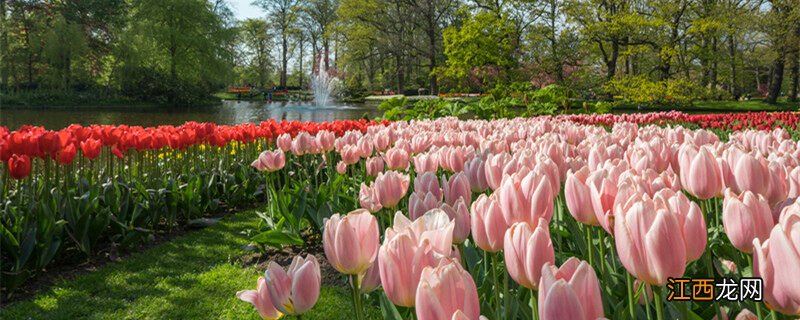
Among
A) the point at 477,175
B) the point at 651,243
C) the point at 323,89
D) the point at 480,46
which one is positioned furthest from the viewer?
the point at 323,89

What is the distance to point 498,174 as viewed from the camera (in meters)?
1.94

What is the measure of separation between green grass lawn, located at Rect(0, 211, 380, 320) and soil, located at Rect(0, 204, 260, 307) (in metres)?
0.09

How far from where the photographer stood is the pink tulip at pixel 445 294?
2.58 ft

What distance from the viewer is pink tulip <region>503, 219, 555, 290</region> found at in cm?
97

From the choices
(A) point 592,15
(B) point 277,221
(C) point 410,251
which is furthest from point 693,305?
(A) point 592,15

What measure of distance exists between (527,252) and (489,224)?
8.6 inches

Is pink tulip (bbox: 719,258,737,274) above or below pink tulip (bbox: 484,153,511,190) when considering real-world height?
below

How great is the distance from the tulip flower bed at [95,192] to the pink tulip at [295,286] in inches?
110

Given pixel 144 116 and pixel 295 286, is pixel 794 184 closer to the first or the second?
pixel 295 286

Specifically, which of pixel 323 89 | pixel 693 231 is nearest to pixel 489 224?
pixel 693 231

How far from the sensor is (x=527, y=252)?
0.99m

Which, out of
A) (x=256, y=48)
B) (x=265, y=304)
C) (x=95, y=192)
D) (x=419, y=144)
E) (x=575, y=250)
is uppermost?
(x=256, y=48)

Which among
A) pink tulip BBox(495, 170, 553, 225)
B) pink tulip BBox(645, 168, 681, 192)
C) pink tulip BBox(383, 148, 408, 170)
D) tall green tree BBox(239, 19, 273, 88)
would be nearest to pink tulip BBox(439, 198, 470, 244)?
pink tulip BBox(495, 170, 553, 225)

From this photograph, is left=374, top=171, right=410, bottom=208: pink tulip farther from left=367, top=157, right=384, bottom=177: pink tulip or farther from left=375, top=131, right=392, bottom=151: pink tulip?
left=375, top=131, right=392, bottom=151: pink tulip
